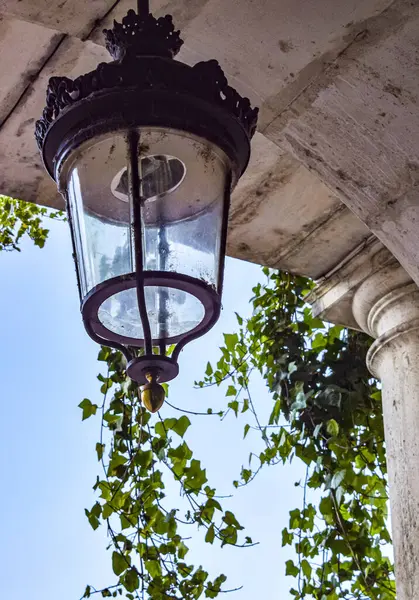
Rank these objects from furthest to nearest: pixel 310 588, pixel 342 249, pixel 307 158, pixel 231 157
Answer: pixel 310 588
pixel 342 249
pixel 307 158
pixel 231 157

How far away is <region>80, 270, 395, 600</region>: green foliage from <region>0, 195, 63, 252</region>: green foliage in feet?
3.24

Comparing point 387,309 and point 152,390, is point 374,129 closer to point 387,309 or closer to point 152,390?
point 387,309

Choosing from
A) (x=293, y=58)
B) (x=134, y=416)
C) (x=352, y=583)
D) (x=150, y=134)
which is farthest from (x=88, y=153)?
(x=352, y=583)

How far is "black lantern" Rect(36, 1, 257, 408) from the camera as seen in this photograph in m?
1.51

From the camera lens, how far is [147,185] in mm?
1579

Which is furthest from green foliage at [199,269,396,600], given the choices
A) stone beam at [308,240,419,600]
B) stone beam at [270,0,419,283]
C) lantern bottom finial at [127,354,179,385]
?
lantern bottom finial at [127,354,179,385]

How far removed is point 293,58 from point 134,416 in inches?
75.2

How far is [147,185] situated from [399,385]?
1.01 meters

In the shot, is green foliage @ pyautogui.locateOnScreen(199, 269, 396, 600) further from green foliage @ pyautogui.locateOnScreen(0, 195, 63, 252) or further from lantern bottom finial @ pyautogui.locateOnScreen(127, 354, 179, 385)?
lantern bottom finial @ pyautogui.locateOnScreen(127, 354, 179, 385)

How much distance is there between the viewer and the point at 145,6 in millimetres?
1709

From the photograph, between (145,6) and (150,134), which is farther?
(145,6)

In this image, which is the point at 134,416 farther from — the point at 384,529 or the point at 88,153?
the point at 88,153

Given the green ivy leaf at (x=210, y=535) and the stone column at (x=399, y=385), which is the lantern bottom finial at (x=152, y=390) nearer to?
the stone column at (x=399, y=385)

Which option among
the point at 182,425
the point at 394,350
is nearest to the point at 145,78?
Answer: the point at 394,350
